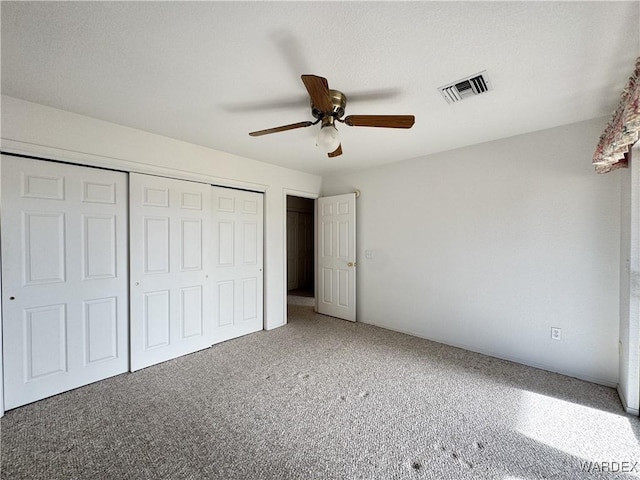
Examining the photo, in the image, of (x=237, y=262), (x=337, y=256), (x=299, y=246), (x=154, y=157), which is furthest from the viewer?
(x=299, y=246)

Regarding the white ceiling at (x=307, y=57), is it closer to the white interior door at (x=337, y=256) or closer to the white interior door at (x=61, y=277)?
the white interior door at (x=61, y=277)

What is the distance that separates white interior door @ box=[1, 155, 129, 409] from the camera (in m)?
2.06

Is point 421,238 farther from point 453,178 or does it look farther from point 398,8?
point 398,8

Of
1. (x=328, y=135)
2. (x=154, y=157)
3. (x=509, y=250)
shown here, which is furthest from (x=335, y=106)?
(x=509, y=250)

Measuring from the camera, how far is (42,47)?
1.51 m

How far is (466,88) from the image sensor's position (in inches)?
74.4

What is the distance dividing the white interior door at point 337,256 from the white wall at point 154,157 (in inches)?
20.4

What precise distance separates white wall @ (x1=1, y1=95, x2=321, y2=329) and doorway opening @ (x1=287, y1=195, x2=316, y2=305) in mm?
2395

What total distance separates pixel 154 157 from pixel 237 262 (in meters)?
1.52

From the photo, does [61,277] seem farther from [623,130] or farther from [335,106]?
[623,130]

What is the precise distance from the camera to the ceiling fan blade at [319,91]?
4.62 ft

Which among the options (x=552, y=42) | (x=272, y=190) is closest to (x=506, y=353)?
(x=552, y=42)

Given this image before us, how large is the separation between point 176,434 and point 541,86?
3426 millimetres

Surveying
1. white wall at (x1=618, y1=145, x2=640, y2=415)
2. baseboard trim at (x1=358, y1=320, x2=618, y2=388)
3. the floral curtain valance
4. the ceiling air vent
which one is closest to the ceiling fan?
the ceiling air vent
